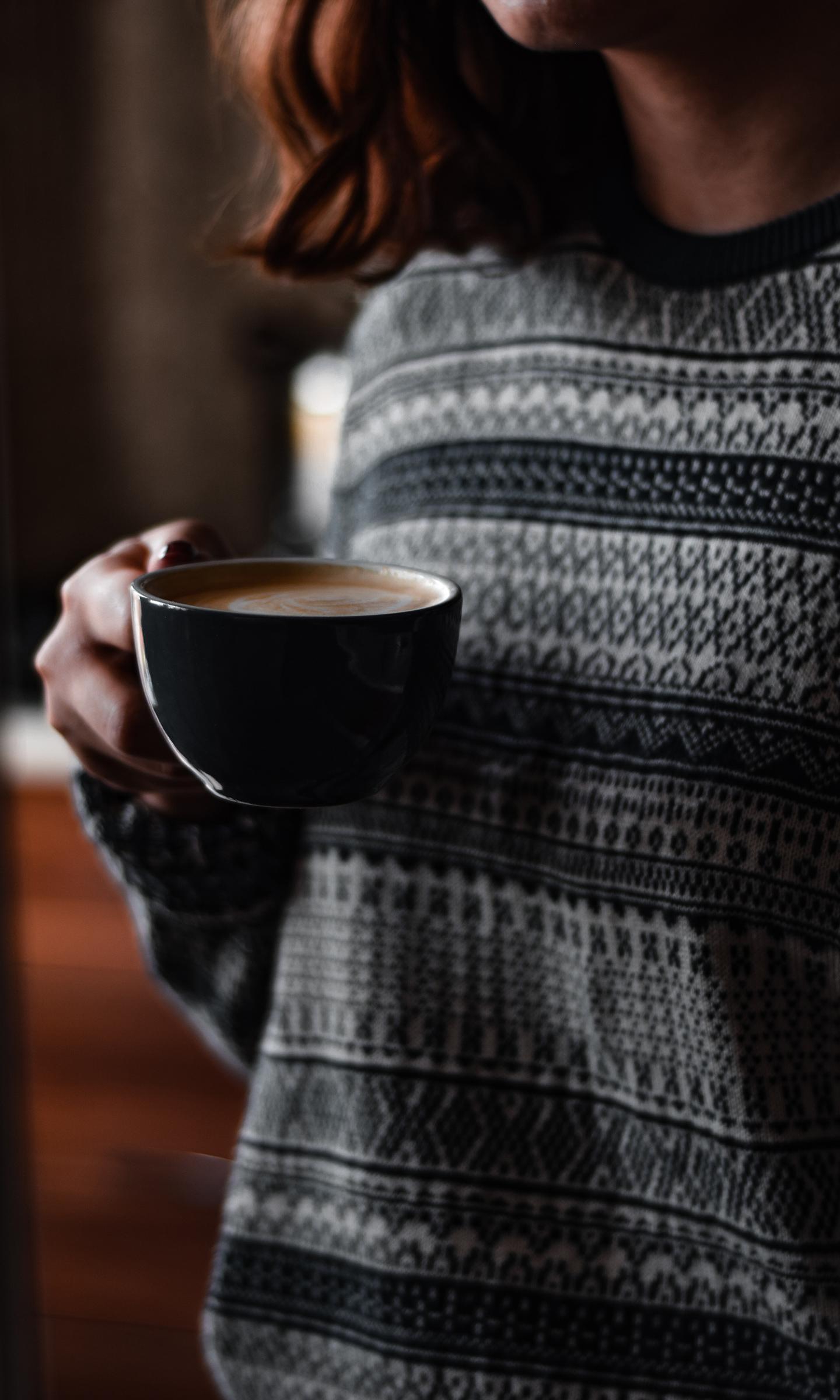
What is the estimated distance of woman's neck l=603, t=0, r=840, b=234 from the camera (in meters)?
0.51

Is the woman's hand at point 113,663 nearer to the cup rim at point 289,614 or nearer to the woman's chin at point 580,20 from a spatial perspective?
the cup rim at point 289,614

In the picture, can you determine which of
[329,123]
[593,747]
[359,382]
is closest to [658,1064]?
[593,747]

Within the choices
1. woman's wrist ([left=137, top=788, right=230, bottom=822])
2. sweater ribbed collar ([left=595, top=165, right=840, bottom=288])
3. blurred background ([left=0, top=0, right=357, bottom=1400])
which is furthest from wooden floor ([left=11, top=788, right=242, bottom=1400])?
sweater ribbed collar ([left=595, top=165, right=840, bottom=288])

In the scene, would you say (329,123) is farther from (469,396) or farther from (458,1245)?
(458,1245)

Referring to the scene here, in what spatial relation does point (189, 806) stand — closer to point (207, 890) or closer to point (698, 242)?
point (207, 890)

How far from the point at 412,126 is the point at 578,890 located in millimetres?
406

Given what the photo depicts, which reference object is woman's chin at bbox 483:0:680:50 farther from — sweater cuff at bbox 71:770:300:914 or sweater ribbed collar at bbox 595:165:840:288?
sweater cuff at bbox 71:770:300:914

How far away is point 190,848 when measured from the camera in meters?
0.63

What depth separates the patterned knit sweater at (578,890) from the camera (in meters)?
0.51

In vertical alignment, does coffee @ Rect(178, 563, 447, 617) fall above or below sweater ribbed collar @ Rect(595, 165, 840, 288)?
below

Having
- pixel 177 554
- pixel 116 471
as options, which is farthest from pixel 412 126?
pixel 116 471

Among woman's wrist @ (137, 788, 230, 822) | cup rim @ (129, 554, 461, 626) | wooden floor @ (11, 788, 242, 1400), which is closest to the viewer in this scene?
cup rim @ (129, 554, 461, 626)

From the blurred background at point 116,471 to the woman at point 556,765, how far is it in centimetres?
75

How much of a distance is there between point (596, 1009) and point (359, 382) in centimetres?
36
